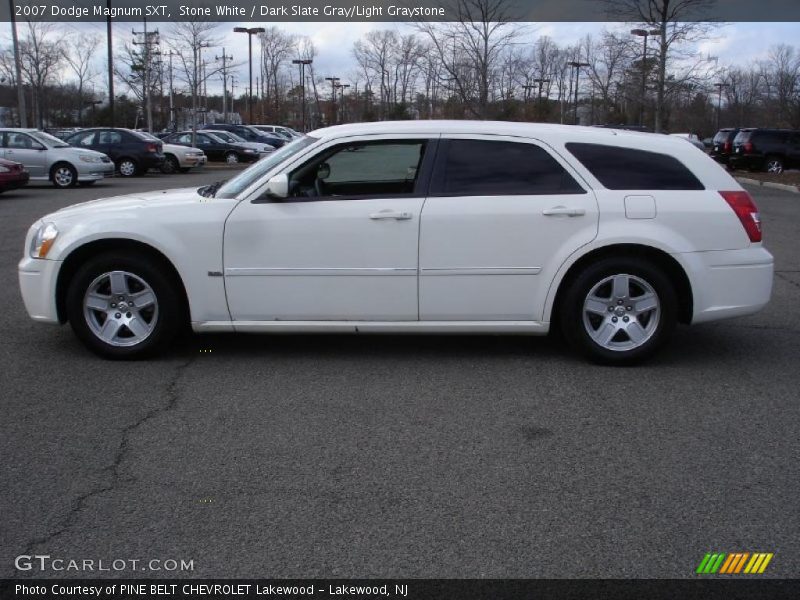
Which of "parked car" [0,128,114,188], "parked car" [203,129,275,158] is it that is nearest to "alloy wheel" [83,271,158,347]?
"parked car" [0,128,114,188]

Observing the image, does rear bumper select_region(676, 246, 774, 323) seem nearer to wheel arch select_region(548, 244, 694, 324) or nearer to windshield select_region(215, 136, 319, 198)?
wheel arch select_region(548, 244, 694, 324)

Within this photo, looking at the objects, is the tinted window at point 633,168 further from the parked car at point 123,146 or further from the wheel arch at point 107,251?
the parked car at point 123,146

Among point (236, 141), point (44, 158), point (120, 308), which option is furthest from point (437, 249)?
point (236, 141)

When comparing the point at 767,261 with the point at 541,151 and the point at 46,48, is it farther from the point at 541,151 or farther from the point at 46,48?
the point at 46,48

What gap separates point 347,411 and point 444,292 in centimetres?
122

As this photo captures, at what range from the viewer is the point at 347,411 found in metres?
4.93

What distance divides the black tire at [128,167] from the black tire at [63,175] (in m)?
4.74

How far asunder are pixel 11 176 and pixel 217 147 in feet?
58.5

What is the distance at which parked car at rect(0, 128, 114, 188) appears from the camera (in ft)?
72.3

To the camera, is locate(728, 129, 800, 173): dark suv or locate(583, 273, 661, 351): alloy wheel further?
locate(728, 129, 800, 173): dark suv

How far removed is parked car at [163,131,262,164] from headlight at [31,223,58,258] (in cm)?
3021

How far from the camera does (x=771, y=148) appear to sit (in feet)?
98.5
